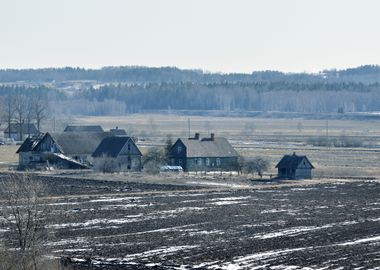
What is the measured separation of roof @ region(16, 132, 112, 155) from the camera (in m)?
83.1

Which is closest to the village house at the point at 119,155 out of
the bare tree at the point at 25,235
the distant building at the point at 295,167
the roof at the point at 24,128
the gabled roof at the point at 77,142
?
the gabled roof at the point at 77,142

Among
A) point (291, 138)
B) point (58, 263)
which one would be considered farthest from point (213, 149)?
point (291, 138)

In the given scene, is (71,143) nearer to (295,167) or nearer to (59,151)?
(59,151)

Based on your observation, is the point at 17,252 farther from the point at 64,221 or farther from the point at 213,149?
the point at 213,149

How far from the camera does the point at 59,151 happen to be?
8288 centimetres

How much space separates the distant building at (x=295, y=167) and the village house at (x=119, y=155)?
1143cm

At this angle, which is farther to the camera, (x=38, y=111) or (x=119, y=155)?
(x=38, y=111)

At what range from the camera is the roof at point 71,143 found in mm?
83137

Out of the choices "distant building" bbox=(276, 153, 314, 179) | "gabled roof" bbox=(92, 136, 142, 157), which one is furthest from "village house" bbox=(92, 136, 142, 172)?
"distant building" bbox=(276, 153, 314, 179)

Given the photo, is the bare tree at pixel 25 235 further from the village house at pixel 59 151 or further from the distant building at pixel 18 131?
the distant building at pixel 18 131

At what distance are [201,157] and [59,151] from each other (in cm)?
1119

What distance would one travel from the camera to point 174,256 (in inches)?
1405

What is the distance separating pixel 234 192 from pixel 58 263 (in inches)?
1152

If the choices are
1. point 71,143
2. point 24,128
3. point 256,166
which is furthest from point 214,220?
point 24,128
